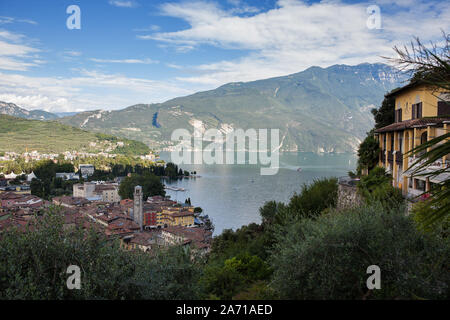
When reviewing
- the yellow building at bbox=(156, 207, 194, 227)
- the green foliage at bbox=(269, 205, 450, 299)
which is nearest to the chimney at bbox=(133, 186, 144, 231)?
the yellow building at bbox=(156, 207, 194, 227)

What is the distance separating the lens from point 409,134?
846 cm

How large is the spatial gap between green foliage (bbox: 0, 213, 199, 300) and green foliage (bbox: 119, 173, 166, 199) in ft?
140

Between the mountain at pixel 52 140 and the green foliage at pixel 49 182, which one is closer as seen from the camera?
the green foliage at pixel 49 182

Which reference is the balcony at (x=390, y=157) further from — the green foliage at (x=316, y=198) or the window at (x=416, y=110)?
the green foliage at (x=316, y=198)

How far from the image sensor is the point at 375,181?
912 centimetres

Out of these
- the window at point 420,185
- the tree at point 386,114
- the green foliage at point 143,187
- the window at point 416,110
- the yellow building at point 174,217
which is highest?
the tree at point 386,114

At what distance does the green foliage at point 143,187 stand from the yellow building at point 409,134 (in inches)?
1529

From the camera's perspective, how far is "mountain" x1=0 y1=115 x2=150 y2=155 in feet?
299

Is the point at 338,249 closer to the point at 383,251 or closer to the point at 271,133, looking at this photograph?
the point at 383,251

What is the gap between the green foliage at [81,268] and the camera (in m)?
3.30

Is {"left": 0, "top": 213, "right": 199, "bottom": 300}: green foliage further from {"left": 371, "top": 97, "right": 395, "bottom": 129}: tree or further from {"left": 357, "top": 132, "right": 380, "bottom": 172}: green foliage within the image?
{"left": 371, "top": 97, "right": 395, "bottom": 129}: tree

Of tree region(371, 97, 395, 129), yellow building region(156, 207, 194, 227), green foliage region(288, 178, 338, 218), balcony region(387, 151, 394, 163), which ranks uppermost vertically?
tree region(371, 97, 395, 129)

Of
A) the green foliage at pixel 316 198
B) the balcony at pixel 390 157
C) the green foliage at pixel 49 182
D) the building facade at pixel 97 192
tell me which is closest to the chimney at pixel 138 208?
the green foliage at pixel 49 182
